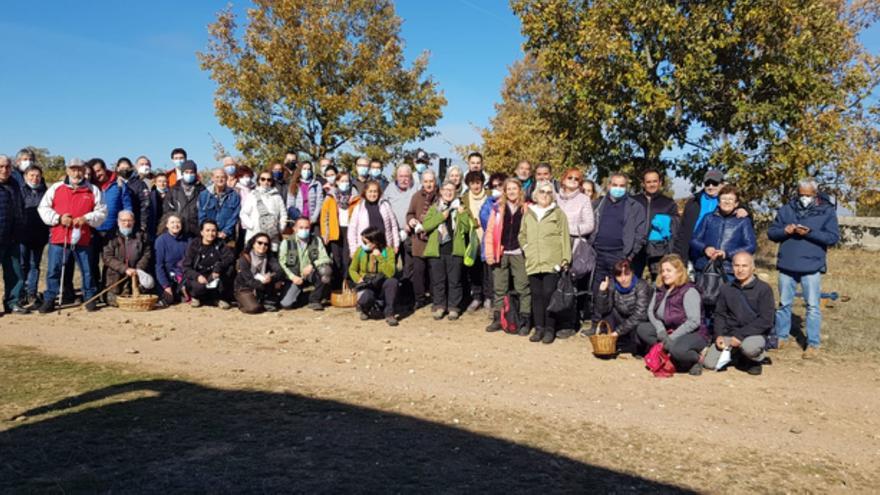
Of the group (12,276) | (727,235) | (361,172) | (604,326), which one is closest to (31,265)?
(12,276)

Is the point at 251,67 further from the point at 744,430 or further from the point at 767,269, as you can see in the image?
the point at 744,430

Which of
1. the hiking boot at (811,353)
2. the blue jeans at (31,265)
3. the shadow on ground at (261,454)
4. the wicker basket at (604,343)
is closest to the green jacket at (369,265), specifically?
the wicker basket at (604,343)

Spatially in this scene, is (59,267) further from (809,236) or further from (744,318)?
(809,236)

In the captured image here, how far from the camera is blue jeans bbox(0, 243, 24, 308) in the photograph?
9.66 meters

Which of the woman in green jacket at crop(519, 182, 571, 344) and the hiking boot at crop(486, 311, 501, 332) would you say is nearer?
the woman in green jacket at crop(519, 182, 571, 344)

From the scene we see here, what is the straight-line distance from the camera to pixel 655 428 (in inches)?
211

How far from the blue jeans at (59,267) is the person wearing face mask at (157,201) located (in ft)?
3.53

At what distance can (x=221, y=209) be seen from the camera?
10578 millimetres

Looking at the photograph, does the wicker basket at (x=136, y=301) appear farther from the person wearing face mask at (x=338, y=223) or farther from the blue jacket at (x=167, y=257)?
the person wearing face mask at (x=338, y=223)

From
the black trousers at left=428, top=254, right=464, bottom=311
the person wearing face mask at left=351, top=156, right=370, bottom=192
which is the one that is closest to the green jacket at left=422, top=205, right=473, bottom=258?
the black trousers at left=428, top=254, right=464, bottom=311

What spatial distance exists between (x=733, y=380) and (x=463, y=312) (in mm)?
4195

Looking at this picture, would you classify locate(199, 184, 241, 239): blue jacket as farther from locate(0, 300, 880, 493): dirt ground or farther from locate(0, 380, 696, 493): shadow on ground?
locate(0, 380, 696, 493): shadow on ground

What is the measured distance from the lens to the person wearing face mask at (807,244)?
8.00 metres

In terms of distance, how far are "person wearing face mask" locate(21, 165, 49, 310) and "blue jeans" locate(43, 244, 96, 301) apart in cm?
30
